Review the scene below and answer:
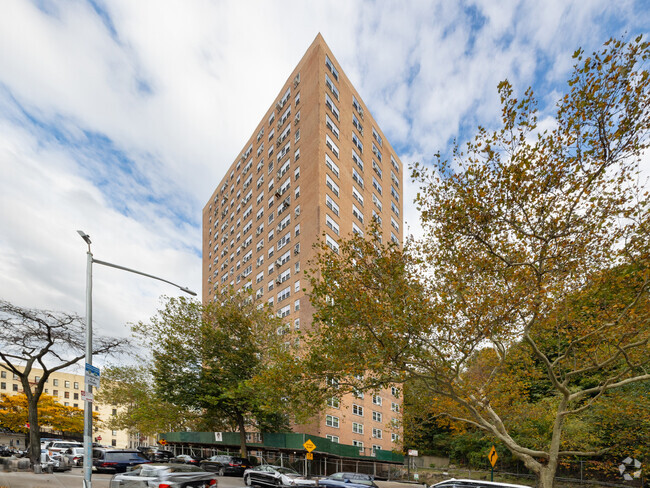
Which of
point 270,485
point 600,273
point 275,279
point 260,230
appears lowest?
point 270,485

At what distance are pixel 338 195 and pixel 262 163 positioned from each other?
16.6 metres

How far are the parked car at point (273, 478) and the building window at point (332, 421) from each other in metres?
16.5

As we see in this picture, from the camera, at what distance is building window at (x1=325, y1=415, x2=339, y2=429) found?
3827cm

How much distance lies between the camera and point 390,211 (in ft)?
184

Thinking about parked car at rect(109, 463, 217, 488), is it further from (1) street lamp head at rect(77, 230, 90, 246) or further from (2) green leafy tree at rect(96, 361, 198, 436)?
(2) green leafy tree at rect(96, 361, 198, 436)

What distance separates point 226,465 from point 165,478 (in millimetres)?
19353

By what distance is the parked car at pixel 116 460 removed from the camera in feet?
78.5

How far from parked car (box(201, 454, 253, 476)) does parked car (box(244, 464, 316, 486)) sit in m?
7.19

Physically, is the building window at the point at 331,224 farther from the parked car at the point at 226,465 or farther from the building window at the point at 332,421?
the parked car at the point at 226,465

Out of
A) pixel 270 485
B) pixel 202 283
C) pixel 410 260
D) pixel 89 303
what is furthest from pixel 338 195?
pixel 202 283

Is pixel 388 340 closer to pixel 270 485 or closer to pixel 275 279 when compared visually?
pixel 270 485

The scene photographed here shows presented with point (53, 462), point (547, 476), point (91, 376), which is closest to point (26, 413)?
point (53, 462)

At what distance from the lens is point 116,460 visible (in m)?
24.3

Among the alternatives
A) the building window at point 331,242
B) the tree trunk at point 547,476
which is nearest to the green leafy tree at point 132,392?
the building window at point 331,242
